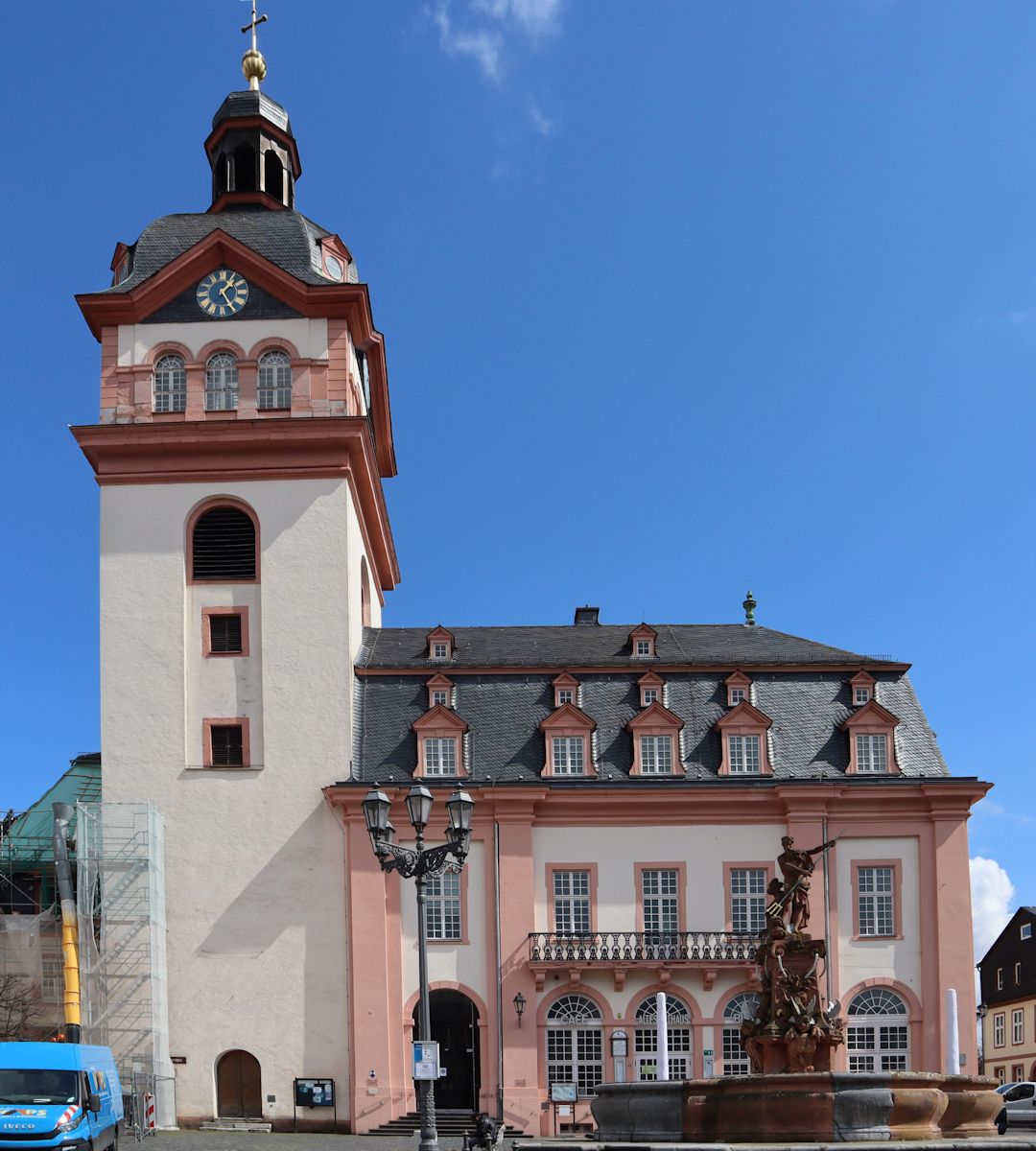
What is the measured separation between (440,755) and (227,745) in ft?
18.7

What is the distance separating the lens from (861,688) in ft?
157

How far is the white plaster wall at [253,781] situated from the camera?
43.6 metres

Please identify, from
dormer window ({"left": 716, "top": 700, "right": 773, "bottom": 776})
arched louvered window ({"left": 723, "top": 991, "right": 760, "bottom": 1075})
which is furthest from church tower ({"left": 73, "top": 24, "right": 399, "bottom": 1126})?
dormer window ({"left": 716, "top": 700, "right": 773, "bottom": 776})

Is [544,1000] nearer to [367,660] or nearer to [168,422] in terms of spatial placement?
[367,660]

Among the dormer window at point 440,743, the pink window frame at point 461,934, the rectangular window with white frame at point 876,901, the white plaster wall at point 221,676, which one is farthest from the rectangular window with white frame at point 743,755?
the white plaster wall at point 221,676

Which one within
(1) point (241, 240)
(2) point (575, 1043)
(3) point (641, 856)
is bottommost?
(2) point (575, 1043)

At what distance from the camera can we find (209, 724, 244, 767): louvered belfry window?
45.5 meters

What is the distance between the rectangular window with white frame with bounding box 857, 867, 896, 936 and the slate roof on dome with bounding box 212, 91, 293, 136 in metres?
28.2

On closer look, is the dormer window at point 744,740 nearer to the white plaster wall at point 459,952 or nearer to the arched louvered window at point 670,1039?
the arched louvered window at point 670,1039

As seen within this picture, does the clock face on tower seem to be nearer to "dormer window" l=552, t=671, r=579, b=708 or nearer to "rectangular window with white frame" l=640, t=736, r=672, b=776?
"dormer window" l=552, t=671, r=579, b=708

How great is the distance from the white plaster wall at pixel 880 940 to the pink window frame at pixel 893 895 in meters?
0.08

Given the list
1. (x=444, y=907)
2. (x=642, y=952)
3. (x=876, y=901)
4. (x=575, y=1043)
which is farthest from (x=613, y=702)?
(x=575, y=1043)

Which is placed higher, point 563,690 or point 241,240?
point 241,240

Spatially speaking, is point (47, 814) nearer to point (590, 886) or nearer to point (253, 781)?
point (253, 781)
